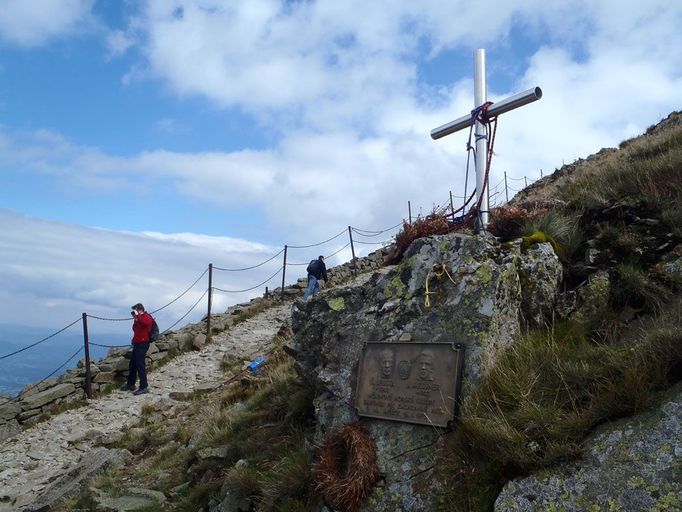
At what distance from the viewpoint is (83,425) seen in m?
9.97

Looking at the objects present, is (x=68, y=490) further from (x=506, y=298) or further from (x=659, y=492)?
(x=659, y=492)

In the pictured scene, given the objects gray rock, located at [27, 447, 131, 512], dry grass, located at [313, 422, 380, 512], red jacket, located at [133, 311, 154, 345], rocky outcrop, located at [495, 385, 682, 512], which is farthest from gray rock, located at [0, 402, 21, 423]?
rocky outcrop, located at [495, 385, 682, 512]

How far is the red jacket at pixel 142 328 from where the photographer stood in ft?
37.1

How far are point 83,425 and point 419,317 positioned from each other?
8.41 m

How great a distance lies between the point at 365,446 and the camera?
12.9 feet

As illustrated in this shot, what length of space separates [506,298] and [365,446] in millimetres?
1793

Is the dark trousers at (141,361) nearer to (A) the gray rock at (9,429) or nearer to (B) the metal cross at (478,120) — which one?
(A) the gray rock at (9,429)

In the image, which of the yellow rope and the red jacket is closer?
the yellow rope

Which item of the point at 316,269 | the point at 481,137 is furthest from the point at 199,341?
the point at 481,137

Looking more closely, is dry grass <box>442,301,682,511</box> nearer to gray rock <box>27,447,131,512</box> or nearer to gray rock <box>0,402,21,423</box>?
gray rock <box>27,447,131,512</box>

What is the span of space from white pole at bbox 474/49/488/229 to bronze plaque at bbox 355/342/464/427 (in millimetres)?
2499

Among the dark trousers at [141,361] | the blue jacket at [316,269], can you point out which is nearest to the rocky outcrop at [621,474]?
the dark trousers at [141,361]

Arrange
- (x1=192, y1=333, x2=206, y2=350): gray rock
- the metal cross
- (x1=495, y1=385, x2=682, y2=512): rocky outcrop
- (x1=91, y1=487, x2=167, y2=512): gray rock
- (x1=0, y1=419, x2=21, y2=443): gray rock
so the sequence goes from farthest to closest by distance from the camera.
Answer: (x1=192, y1=333, x2=206, y2=350): gray rock, (x1=0, y1=419, x2=21, y2=443): gray rock, the metal cross, (x1=91, y1=487, x2=167, y2=512): gray rock, (x1=495, y1=385, x2=682, y2=512): rocky outcrop

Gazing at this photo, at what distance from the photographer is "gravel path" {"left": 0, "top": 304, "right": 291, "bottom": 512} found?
8070 mm
